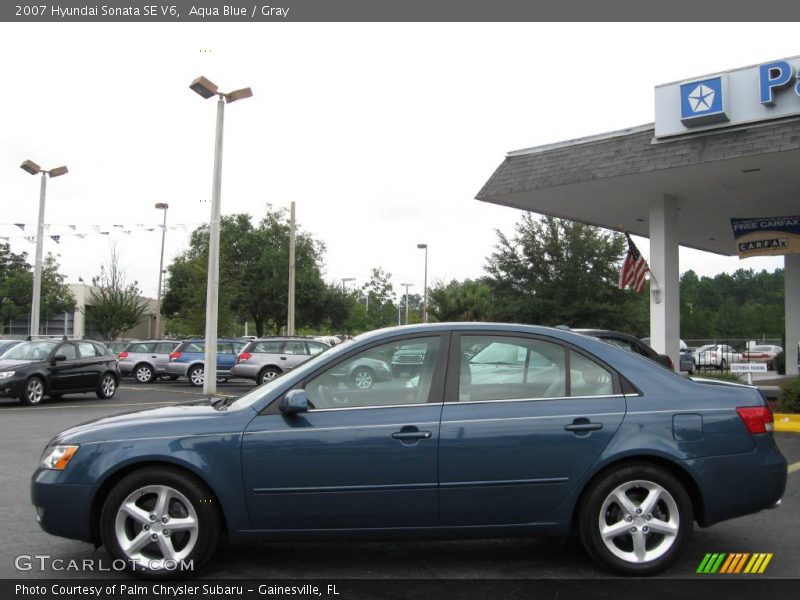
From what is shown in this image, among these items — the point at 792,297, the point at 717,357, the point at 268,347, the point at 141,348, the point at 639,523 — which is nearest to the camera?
the point at 639,523

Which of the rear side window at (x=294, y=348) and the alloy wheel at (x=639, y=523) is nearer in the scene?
the alloy wheel at (x=639, y=523)

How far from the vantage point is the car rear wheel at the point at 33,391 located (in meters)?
15.2

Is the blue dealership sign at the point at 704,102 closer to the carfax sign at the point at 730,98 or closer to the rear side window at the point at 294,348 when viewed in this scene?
the carfax sign at the point at 730,98

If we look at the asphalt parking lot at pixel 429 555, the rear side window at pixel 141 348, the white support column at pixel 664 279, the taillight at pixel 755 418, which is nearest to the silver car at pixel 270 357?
the rear side window at pixel 141 348

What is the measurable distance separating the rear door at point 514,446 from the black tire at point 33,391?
13.6 m

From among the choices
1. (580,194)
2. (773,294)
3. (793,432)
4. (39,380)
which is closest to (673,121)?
(580,194)

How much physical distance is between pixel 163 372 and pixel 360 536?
825 inches

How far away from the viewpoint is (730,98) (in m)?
11.9

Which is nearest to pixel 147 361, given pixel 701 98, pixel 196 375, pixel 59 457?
pixel 196 375

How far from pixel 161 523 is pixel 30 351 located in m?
13.7

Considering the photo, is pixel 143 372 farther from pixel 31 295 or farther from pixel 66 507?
pixel 31 295

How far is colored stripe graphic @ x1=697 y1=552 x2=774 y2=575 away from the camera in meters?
4.45

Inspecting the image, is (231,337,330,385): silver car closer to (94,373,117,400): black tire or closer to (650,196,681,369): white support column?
(94,373,117,400): black tire
